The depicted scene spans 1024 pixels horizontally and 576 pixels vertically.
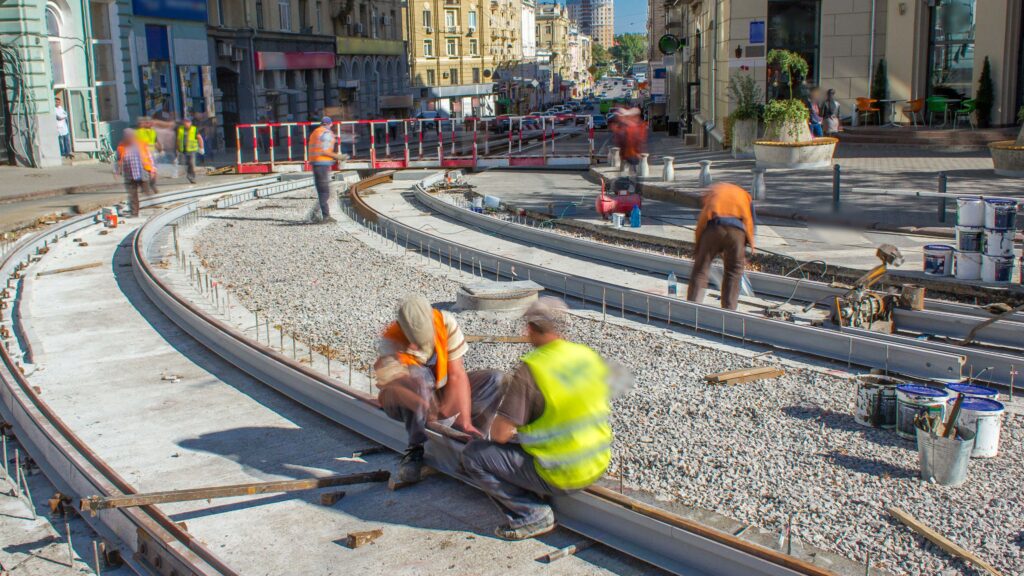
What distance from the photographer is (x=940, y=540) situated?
17.1 feet

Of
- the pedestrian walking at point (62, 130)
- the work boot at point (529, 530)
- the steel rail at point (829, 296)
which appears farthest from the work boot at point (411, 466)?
the pedestrian walking at point (62, 130)

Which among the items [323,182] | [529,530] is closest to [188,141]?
[323,182]

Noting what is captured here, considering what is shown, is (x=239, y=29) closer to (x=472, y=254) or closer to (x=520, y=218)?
(x=520, y=218)

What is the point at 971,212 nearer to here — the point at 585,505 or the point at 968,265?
the point at 968,265

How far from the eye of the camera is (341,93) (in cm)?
5419

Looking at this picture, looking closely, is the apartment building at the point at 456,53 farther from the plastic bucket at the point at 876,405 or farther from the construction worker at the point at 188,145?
the plastic bucket at the point at 876,405

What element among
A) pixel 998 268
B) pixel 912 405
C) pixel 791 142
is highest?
pixel 791 142

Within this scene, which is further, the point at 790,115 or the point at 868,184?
the point at 790,115

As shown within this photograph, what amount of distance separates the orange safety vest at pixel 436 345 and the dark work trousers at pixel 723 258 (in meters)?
4.49

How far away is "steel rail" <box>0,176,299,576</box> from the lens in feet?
17.3

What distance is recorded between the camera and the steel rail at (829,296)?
8.40 meters

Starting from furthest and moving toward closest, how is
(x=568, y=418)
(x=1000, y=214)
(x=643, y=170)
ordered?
(x=643, y=170) → (x=1000, y=214) → (x=568, y=418)

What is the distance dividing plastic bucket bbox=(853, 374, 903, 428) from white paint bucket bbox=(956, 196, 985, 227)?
4730 mm

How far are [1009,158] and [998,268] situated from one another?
8.14 meters
